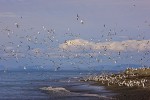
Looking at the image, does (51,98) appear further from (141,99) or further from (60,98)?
(141,99)

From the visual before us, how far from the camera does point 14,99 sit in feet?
274

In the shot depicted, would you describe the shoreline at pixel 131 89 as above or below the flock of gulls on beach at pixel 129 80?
below

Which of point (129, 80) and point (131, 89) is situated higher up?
point (129, 80)

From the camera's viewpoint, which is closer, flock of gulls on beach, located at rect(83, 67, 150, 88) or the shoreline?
the shoreline

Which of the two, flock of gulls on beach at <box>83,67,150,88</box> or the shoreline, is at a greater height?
flock of gulls on beach at <box>83,67,150,88</box>

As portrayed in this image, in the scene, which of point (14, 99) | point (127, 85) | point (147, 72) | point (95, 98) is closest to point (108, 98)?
point (95, 98)

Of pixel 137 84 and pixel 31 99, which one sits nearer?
pixel 31 99

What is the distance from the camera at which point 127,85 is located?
106 m

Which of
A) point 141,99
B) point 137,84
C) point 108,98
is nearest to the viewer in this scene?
point 141,99

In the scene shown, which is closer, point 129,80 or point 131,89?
point 131,89

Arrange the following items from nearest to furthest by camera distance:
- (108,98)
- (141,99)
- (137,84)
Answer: (141,99) < (108,98) < (137,84)

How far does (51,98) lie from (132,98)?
17157mm

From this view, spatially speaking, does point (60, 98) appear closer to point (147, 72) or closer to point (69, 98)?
point (69, 98)

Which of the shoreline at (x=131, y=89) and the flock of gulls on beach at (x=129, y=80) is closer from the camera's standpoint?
the shoreline at (x=131, y=89)
